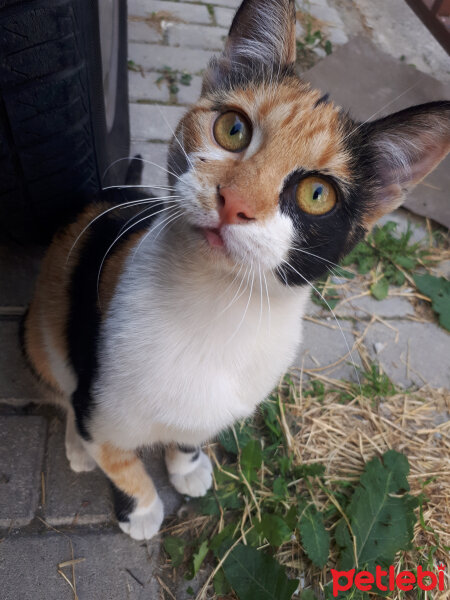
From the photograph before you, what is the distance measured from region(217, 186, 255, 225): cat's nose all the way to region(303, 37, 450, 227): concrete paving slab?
2404mm

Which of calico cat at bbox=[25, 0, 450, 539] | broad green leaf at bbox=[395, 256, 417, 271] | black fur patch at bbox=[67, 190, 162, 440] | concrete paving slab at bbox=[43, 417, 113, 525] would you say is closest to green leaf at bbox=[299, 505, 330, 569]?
calico cat at bbox=[25, 0, 450, 539]

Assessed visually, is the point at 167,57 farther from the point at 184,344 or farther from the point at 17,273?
the point at 184,344

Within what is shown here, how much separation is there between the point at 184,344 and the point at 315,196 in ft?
1.57

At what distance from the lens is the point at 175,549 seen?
157 centimetres

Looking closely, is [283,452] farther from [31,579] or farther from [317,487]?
[31,579]

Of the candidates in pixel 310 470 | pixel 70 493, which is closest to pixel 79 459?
pixel 70 493

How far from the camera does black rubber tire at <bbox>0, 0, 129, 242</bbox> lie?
4.31 feet

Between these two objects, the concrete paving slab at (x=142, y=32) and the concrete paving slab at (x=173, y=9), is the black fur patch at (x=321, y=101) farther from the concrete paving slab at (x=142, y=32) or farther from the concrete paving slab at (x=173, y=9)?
the concrete paving slab at (x=173, y=9)

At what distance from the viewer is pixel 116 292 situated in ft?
4.37

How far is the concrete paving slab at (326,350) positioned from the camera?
7.21 ft

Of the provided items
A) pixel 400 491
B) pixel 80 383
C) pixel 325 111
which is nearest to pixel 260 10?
pixel 325 111

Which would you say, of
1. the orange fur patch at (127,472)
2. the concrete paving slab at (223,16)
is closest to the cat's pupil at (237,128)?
the orange fur patch at (127,472)

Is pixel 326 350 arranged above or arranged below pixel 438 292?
below

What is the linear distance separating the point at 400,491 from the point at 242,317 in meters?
1.10
